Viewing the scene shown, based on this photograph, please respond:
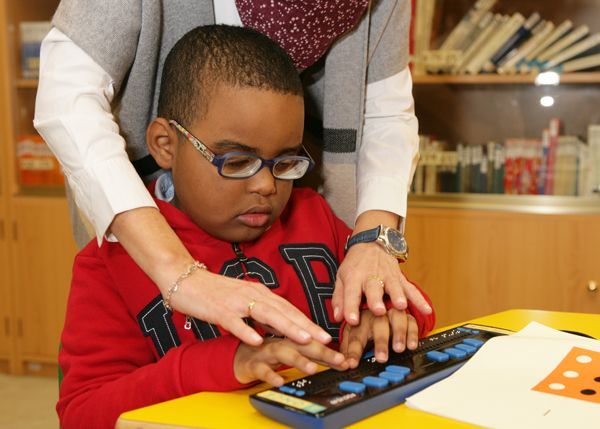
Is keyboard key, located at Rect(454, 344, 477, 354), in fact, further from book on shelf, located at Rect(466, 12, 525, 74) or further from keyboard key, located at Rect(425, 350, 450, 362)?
book on shelf, located at Rect(466, 12, 525, 74)

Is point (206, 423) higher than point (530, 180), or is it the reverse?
point (530, 180)

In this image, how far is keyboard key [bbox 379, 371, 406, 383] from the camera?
2.43 feet

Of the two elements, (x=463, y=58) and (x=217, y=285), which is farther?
(x=463, y=58)

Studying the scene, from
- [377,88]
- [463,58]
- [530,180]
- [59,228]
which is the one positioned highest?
[463,58]

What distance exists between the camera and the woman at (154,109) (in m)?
0.92

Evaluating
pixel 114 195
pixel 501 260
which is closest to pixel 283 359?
pixel 114 195

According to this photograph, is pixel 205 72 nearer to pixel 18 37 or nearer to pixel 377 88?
pixel 377 88

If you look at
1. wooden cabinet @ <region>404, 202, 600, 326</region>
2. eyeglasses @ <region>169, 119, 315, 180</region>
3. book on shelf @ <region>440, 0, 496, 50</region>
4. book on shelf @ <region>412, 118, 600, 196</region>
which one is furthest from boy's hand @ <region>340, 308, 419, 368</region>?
book on shelf @ <region>440, 0, 496, 50</region>

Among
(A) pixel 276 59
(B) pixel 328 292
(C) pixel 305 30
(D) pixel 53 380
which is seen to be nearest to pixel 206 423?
(B) pixel 328 292

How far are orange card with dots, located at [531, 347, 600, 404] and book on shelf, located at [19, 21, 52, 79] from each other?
2.58 m

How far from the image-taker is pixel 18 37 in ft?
9.66

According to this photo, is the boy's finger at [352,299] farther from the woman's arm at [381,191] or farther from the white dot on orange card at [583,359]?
the white dot on orange card at [583,359]

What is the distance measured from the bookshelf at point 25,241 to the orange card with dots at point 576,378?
2345 millimetres

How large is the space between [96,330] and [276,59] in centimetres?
45
